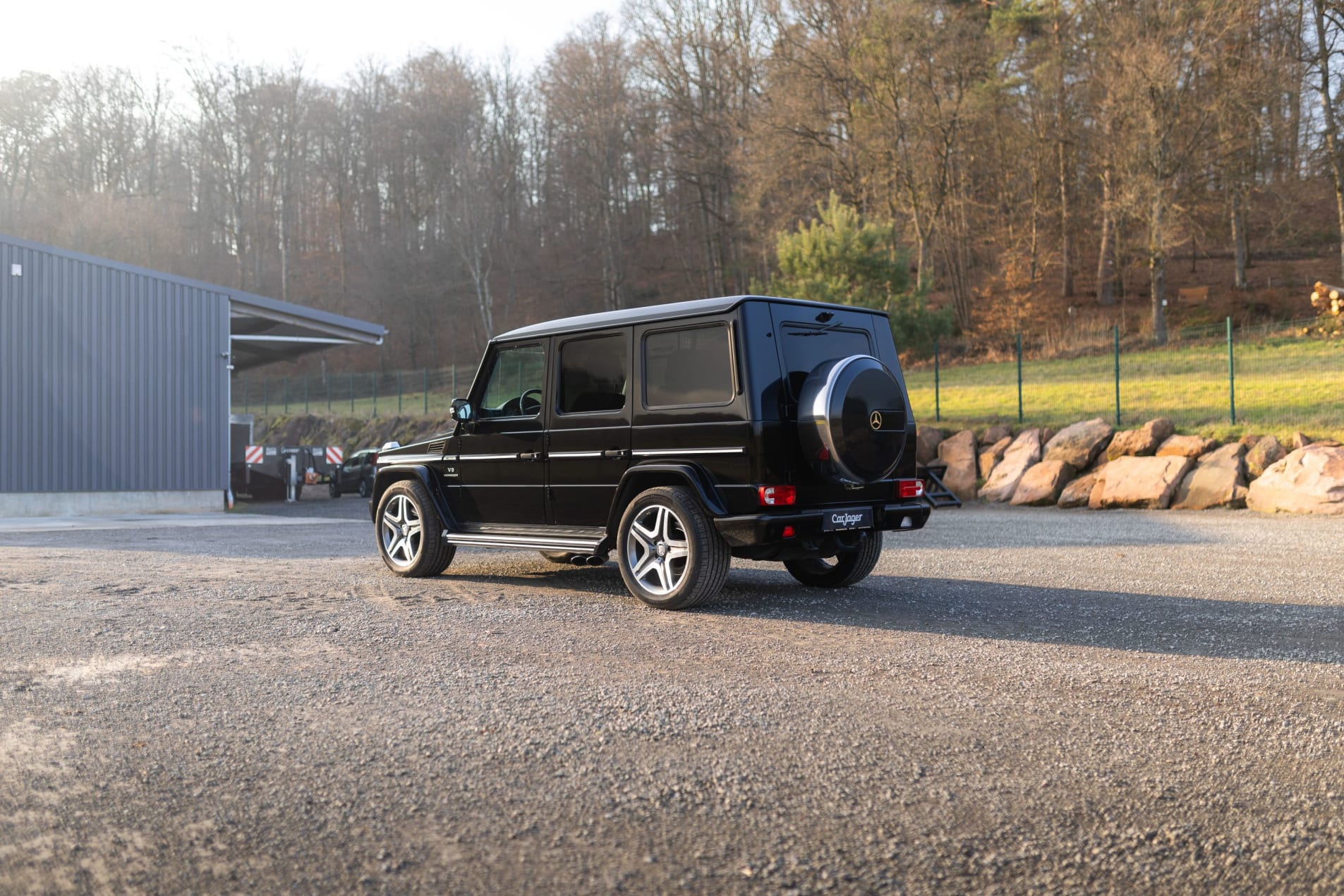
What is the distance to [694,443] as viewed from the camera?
7.43 meters

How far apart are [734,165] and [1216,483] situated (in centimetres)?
2490

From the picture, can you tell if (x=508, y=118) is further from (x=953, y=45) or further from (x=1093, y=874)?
(x=1093, y=874)

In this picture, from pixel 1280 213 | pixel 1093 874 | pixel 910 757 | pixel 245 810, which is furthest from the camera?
pixel 1280 213

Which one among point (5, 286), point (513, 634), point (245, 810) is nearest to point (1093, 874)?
point (245, 810)

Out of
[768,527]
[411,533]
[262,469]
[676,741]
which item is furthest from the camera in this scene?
[262,469]

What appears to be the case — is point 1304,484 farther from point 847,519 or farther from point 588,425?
point 588,425

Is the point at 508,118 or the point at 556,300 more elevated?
the point at 508,118

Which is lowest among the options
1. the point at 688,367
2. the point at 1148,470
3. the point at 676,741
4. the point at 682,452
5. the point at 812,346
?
the point at 676,741

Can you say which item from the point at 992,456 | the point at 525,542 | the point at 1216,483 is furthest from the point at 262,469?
the point at 1216,483

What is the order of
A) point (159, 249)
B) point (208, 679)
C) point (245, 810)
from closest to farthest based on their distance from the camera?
point (245, 810)
point (208, 679)
point (159, 249)

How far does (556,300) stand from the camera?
52.2 meters

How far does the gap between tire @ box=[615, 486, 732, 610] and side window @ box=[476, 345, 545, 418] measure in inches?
55.0

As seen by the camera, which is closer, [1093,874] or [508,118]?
[1093,874]

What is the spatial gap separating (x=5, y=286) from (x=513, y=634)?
17.4 m
